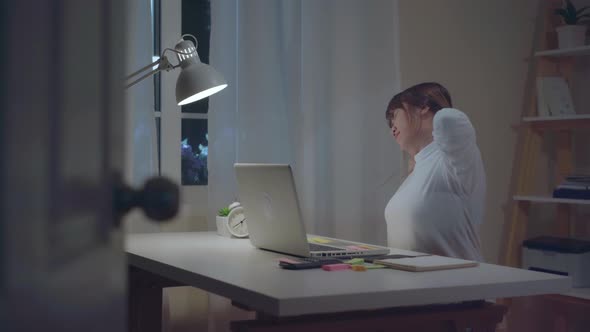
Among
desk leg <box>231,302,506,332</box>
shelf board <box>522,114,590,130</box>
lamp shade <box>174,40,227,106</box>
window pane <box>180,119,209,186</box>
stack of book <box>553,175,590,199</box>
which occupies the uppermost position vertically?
lamp shade <box>174,40,227,106</box>

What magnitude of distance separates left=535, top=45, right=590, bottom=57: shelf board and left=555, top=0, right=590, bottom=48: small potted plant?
4cm

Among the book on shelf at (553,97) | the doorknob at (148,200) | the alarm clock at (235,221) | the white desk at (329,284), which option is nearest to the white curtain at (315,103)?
the alarm clock at (235,221)

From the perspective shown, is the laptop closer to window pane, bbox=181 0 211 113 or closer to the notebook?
the notebook

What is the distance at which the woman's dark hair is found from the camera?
2.95m

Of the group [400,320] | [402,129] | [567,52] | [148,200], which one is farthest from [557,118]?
[148,200]

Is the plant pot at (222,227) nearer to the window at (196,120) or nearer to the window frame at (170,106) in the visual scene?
the window frame at (170,106)

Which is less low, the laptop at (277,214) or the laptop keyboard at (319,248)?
the laptop at (277,214)

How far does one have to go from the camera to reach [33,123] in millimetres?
231

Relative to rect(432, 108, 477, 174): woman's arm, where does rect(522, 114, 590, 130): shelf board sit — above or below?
above

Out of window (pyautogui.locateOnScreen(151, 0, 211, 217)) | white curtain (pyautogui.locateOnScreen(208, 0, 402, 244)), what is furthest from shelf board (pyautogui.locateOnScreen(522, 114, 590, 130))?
window (pyautogui.locateOnScreen(151, 0, 211, 217))

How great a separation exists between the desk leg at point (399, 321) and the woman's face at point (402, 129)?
1.47m

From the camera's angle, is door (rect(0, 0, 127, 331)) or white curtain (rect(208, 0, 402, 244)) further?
white curtain (rect(208, 0, 402, 244))

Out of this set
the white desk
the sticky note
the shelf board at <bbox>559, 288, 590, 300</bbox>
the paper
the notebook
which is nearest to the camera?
the white desk

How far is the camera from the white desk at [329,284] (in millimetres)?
1274
